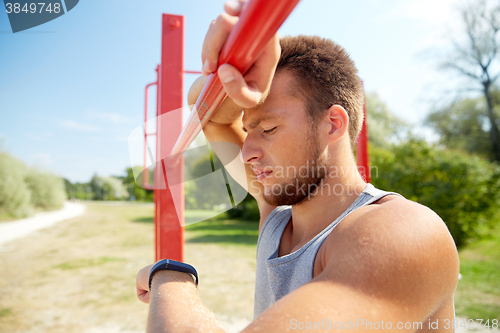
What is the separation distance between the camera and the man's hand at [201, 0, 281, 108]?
59cm

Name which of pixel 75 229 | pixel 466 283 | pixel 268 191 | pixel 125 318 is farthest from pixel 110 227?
pixel 268 191

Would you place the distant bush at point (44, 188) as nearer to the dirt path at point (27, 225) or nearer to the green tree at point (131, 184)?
the dirt path at point (27, 225)

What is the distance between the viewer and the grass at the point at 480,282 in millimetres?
4258

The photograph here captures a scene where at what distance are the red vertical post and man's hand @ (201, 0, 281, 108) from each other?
3.56 ft

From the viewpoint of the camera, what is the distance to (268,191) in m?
1.23

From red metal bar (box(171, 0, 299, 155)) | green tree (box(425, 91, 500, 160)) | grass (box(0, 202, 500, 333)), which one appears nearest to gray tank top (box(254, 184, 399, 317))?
grass (box(0, 202, 500, 333))

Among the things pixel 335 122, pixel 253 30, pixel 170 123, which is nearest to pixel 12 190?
pixel 170 123

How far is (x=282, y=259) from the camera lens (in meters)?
1.13

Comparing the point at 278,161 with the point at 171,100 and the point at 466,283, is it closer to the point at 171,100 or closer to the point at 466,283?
the point at 171,100

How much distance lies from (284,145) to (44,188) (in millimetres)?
20013

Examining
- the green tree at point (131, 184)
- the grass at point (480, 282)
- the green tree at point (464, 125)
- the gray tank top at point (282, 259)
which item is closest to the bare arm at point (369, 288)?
the gray tank top at point (282, 259)

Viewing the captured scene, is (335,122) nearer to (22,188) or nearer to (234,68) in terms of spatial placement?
(234,68)

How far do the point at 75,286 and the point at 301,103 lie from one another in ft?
24.7

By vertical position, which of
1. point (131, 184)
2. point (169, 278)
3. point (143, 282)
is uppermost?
point (169, 278)
